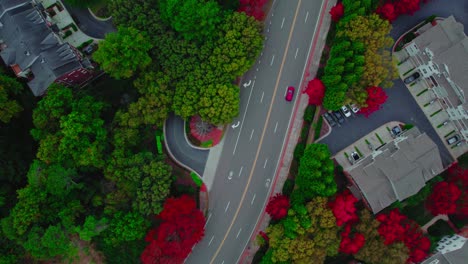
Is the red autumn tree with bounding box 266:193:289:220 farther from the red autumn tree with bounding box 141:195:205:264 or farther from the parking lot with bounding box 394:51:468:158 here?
the parking lot with bounding box 394:51:468:158

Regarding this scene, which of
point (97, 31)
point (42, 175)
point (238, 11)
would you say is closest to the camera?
point (42, 175)

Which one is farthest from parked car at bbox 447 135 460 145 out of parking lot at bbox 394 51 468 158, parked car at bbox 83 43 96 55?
parked car at bbox 83 43 96 55

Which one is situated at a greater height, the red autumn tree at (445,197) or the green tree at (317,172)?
the green tree at (317,172)

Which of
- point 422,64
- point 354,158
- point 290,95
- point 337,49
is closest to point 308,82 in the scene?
point 290,95

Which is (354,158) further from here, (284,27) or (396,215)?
(284,27)

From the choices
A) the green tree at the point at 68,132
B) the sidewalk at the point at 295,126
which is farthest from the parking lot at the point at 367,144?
the green tree at the point at 68,132

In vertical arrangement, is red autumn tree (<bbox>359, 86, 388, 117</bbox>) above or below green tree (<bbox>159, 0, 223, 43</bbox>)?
below

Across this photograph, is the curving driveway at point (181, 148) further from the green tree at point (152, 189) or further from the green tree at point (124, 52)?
the green tree at point (124, 52)
